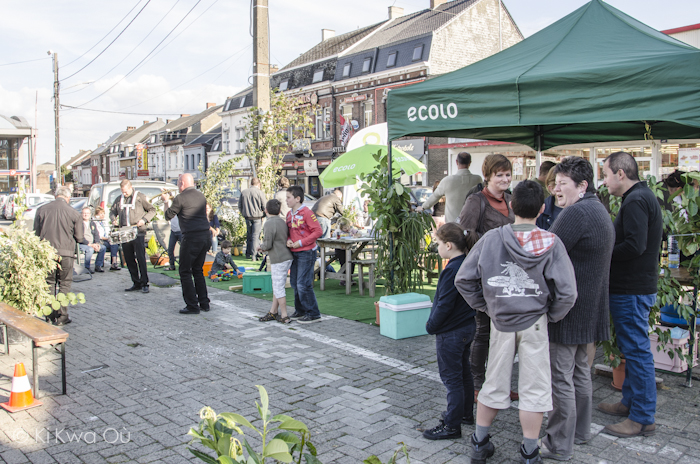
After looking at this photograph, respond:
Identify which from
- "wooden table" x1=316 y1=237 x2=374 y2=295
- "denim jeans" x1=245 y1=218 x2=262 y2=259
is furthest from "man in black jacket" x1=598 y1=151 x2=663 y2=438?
"denim jeans" x1=245 y1=218 x2=262 y2=259

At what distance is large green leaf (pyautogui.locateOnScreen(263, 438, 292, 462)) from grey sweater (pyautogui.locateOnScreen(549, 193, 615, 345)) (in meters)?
2.10

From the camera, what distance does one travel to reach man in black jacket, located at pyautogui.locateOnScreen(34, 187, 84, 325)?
667 cm

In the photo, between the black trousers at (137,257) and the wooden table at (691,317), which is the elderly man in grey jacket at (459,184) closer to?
the wooden table at (691,317)

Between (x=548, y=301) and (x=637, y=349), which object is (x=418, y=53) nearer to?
(x=637, y=349)

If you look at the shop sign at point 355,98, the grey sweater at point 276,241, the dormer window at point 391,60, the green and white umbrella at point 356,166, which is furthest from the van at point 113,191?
the shop sign at point 355,98

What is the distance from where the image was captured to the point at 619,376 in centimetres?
435

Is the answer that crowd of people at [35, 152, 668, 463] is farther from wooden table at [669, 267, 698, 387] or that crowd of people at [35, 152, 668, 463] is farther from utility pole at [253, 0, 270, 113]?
utility pole at [253, 0, 270, 113]

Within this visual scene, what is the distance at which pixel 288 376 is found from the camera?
4785 millimetres

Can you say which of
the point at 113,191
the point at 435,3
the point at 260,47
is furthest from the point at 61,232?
the point at 435,3

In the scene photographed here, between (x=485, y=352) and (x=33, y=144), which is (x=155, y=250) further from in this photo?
(x=33, y=144)

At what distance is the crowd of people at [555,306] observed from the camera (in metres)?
3.00

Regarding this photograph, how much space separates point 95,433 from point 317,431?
60.0 inches

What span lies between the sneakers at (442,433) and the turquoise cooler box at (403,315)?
2.31 m

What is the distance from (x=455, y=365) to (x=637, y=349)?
1.22 metres
